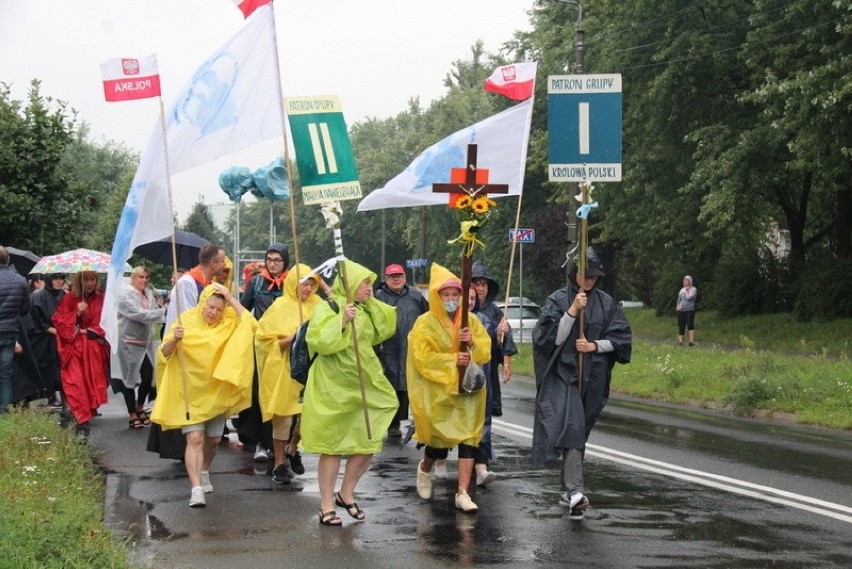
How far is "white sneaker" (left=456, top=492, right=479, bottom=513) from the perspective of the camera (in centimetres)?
915

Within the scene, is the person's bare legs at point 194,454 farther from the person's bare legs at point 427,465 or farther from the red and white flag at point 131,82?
the red and white flag at point 131,82

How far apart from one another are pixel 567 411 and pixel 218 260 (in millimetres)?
3734

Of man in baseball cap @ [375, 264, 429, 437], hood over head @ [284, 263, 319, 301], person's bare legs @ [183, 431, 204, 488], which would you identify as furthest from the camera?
man in baseball cap @ [375, 264, 429, 437]

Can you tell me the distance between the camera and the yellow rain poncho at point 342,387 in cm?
866

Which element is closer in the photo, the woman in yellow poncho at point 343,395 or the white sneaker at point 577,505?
the woman in yellow poncho at point 343,395

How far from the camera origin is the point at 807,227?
1742 inches

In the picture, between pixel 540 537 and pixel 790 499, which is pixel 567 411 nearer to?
pixel 540 537

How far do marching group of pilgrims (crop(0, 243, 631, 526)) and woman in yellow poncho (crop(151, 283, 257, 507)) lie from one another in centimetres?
1

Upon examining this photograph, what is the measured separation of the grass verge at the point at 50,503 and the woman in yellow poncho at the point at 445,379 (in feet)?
7.60

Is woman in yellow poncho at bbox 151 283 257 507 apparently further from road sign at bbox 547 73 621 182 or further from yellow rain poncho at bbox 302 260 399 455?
road sign at bbox 547 73 621 182

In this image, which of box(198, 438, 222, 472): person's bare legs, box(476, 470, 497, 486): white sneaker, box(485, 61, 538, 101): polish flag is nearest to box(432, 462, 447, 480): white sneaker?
box(476, 470, 497, 486): white sneaker

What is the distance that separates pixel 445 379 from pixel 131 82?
3.65 meters

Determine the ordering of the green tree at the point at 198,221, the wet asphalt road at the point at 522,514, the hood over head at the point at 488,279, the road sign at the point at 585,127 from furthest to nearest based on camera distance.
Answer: the green tree at the point at 198,221, the hood over head at the point at 488,279, the road sign at the point at 585,127, the wet asphalt road at the point at 522,514

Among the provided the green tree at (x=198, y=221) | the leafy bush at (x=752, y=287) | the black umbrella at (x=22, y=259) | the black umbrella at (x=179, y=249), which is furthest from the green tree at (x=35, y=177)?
the green tree at (x=198, y=221)
